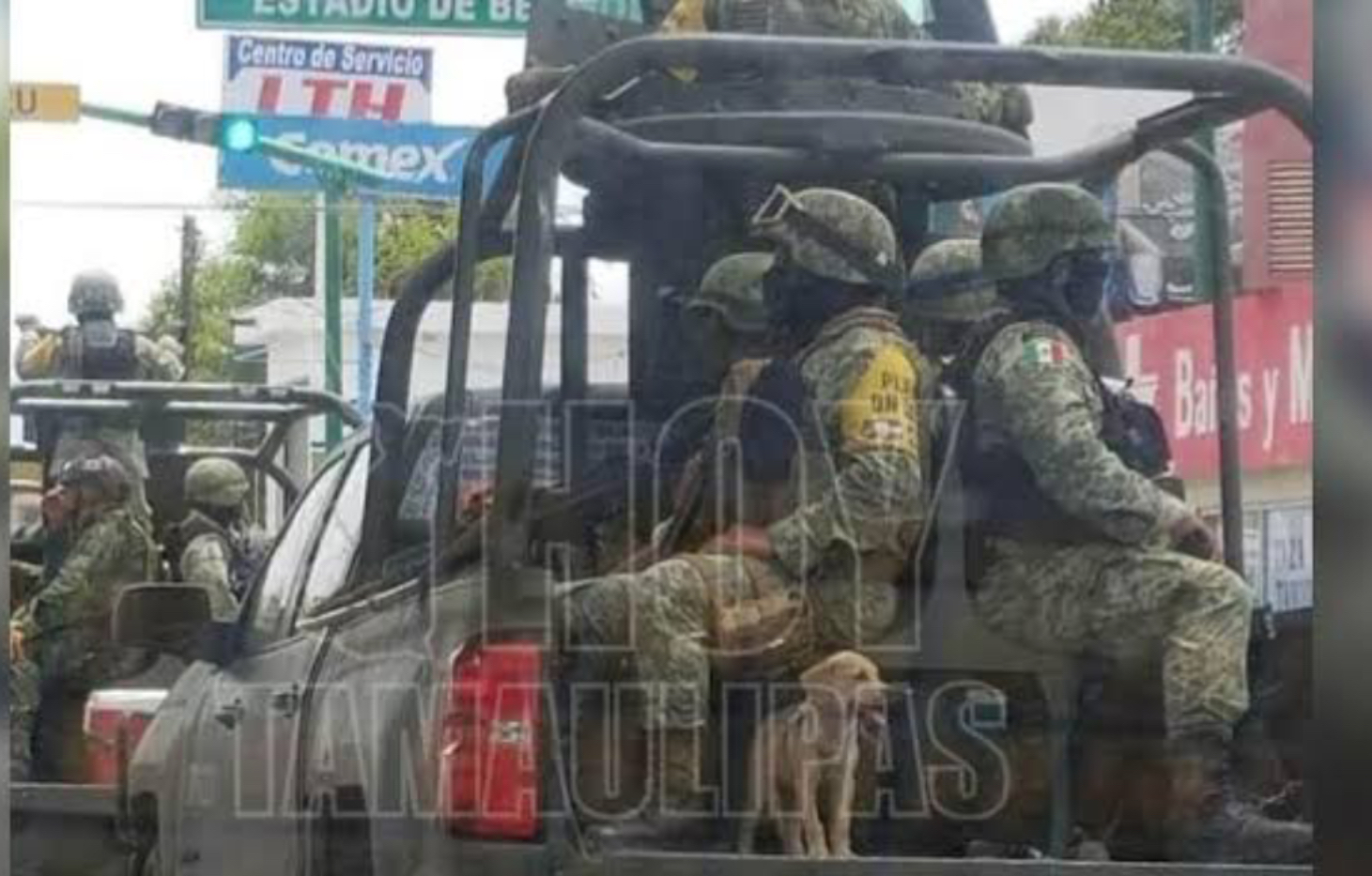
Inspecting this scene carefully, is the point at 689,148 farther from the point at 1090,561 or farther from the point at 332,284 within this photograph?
the point at 1090,561

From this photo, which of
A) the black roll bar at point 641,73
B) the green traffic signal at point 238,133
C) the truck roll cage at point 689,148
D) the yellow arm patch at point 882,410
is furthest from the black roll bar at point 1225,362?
the green traffic signal at point 238,133

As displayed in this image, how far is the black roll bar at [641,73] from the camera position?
10.9 feet

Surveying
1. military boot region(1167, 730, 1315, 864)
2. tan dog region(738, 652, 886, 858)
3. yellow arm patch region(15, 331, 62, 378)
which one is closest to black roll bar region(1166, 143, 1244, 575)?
military boot region(1167, 730, 1315, 864)

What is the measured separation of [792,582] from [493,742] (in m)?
0.36

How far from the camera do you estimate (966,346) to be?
360cm

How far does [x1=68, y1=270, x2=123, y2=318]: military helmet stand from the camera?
330 cm

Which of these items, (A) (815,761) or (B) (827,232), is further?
(B) (827,232)

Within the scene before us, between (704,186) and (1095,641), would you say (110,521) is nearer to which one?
(704,186)

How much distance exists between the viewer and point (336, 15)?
10.8 ft

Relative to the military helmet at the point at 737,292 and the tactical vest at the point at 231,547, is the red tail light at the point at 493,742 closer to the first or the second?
the military helmet at the point at 737,292

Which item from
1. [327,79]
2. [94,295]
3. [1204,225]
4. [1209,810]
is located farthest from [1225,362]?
[94,295]

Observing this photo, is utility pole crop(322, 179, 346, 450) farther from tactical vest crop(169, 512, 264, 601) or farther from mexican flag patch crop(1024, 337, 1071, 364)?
mexican flag patch crop(1024, 337, 1071, 364)

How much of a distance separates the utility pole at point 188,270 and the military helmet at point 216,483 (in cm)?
44

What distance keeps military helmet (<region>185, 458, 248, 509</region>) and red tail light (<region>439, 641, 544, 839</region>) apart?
636mm
